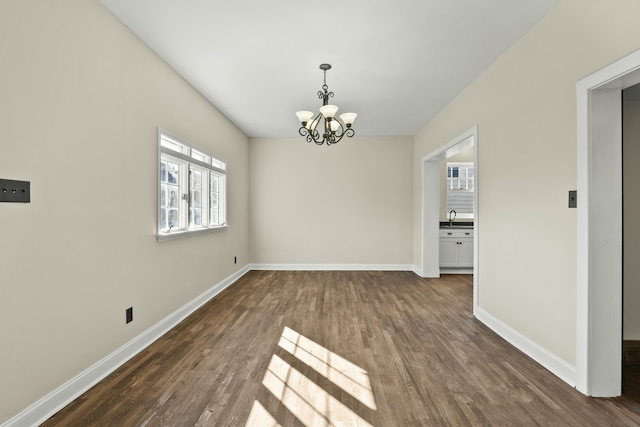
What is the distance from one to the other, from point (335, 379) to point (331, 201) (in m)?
4.69

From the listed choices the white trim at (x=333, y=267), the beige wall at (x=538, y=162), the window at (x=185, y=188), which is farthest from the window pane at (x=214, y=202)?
the beige wall at (x=538, y=162)

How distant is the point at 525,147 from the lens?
2859mm

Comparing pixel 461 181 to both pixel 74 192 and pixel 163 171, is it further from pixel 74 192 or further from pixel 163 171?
pixel 74 192

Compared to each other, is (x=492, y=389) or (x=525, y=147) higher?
(x=525, y=147)

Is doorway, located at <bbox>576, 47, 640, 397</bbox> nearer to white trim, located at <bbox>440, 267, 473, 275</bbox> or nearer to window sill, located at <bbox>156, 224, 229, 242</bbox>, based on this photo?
window sill, located at <bbox>156, 224, 229, 242</bbox>

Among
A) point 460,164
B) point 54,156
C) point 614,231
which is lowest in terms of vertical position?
point 614,231

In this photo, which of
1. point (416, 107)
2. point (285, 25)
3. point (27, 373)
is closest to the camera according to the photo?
point (27, 373)

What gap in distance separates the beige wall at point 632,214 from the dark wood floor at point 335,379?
0.96m

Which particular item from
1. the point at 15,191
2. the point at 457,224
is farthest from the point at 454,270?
the point at 15,191

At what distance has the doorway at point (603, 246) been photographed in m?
2.13

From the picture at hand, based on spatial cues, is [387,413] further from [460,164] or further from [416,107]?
[460,164]

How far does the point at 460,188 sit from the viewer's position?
23.0 feet

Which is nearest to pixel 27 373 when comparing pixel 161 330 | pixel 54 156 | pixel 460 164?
pixel 54 156

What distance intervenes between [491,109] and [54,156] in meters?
3.81
